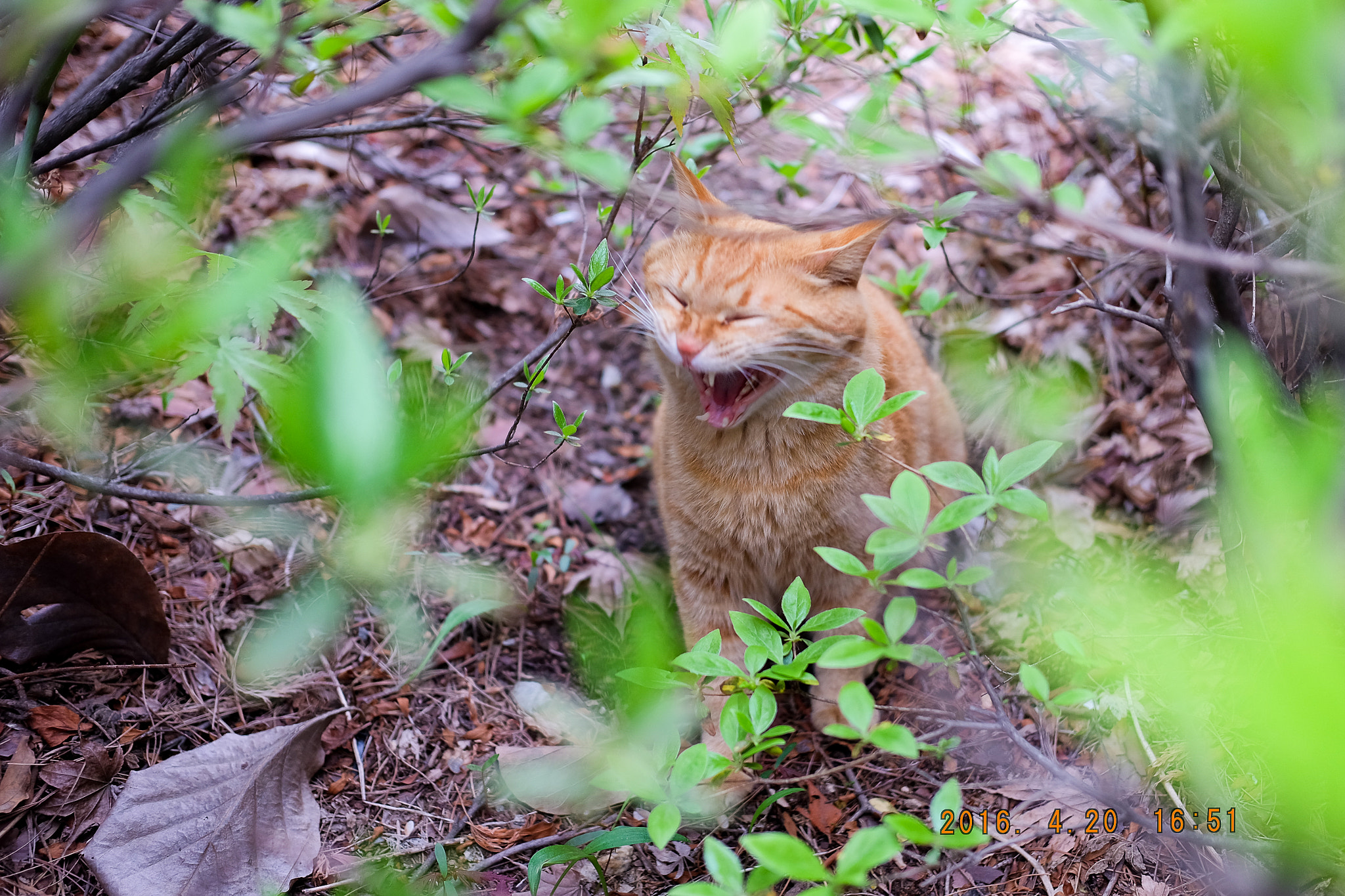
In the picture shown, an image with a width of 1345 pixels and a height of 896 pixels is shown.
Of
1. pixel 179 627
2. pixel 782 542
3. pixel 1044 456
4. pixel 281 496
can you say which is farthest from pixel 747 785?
pixel 179 627

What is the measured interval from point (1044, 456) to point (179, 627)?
2310 millimetres

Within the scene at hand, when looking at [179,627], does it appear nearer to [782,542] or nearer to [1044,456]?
[782,542]

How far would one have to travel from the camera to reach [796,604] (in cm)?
167

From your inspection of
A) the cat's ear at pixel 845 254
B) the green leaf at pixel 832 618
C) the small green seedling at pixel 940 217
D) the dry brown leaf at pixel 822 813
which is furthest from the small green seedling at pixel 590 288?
the dry brown leaf at pixel 822 813

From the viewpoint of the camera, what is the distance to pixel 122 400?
8.93 feet

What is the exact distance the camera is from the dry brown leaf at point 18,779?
6.04 feet

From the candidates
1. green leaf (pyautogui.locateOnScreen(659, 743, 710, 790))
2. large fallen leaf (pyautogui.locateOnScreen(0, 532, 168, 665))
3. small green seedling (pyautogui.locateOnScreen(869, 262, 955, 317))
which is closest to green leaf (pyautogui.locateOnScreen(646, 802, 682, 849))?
green leaf (pyautogui.locateOnScreen(659, 743, 710, 790))

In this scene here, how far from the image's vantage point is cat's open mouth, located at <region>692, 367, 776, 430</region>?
7.34ft

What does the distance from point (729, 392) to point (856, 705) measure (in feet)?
3.88

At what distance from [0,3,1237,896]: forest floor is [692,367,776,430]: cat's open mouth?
21.7 inches

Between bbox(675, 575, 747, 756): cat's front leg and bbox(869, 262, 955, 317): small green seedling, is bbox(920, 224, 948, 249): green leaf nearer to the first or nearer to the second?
bbox(869, 262, 955, 317): small green seedling

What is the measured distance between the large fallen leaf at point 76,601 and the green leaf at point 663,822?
1504mm

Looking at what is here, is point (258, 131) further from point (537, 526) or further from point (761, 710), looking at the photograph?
point (537, 526)

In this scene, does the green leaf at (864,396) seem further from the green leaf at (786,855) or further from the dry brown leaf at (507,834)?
the dry brown leaf at (507,834)
